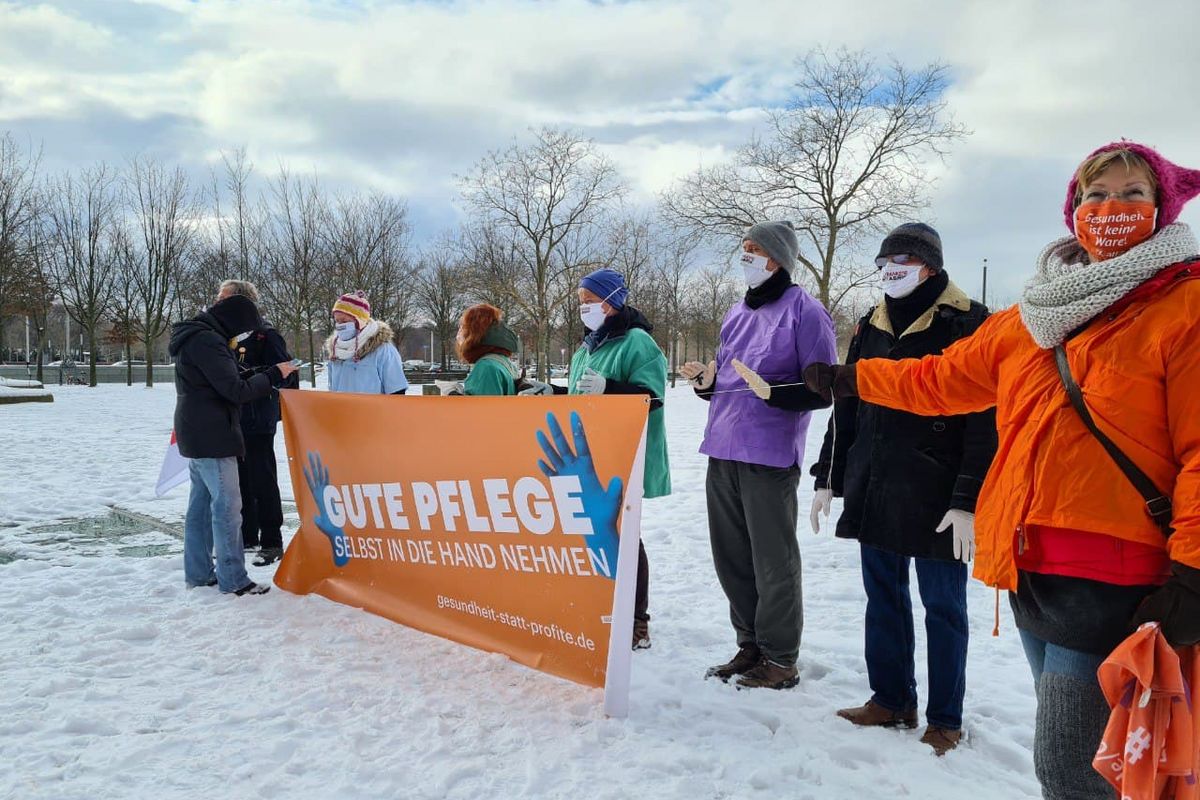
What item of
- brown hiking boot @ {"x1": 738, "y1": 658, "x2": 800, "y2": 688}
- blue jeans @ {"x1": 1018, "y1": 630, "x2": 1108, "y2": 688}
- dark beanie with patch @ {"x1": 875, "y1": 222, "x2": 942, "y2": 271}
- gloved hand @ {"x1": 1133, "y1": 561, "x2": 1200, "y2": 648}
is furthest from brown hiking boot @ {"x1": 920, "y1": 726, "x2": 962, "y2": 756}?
dark beanie with patch @ {"x1": 875, "y1": 222, "x2": 942, "y2": 271}

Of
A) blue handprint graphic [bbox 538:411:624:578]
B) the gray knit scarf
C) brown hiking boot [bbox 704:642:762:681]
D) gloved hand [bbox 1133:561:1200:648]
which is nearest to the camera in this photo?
gloved hand [bbox 1133:561:1200:648]

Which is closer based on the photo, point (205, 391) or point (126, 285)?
point (205, 391)

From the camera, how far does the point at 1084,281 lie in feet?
6.13

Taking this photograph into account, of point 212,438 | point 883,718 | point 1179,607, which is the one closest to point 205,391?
point 212,438

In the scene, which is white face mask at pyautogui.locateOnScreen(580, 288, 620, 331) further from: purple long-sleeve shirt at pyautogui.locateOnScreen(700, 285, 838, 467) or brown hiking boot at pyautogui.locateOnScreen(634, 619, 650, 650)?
brown hiking boot at pyautogui.locateOnScreen(634, 619, 650, 650)

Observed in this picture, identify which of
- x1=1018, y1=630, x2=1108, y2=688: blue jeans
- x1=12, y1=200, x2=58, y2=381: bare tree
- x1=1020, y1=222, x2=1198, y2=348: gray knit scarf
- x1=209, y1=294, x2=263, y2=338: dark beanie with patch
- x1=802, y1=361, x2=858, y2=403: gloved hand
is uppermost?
x1=12, y1=200, x2=58, y2=381: bare tree

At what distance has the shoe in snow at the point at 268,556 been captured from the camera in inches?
225

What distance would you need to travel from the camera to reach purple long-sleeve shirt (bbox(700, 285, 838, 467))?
11.7 ft

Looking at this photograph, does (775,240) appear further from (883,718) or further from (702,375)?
(883,718)

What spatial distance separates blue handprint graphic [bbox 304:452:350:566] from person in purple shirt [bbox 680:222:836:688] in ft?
7.91

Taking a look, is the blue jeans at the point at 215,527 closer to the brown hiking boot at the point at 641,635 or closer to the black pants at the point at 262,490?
the black pants at the point at 262,490

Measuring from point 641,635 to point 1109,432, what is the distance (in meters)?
2.81

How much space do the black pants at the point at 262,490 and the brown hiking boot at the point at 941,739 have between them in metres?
4.77

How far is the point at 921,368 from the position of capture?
102 inches
